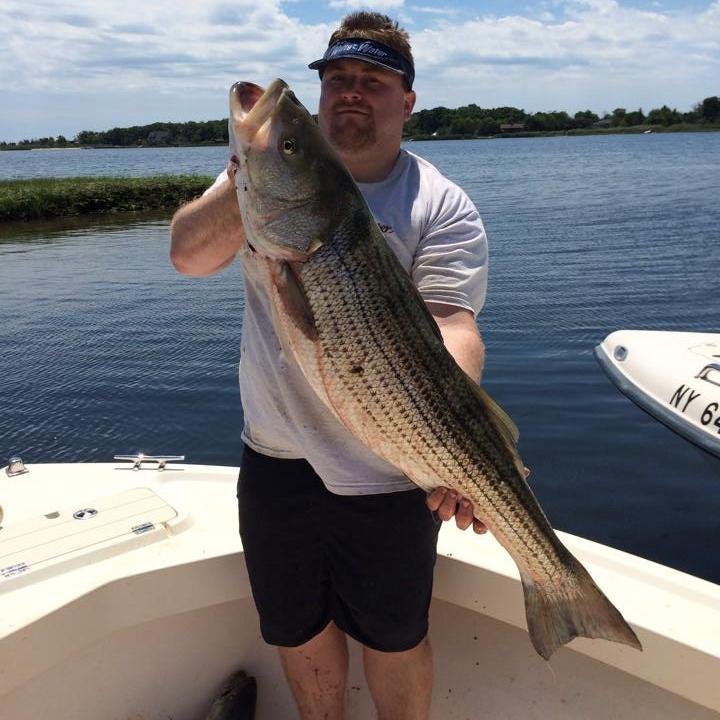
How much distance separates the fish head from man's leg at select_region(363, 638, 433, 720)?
62.9 inches

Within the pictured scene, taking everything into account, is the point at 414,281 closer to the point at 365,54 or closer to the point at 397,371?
the point at 397,371

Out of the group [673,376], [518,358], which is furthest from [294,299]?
[518,358]

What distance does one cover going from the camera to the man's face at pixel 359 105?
283 cm

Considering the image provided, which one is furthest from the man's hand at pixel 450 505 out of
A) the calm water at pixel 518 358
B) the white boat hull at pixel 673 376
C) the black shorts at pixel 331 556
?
the white boat hull at pixel 673 376

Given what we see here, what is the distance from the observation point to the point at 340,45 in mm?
2820

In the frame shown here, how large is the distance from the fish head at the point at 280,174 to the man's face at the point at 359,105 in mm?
478

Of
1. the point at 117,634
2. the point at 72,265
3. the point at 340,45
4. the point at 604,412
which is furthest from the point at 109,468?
the point at 72,265

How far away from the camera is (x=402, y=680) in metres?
2.92

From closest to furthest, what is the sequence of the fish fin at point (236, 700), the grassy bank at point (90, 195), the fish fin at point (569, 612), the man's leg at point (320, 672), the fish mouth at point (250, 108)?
1. the fish mouth at point (250, 108)
2. the fish fin at point (569, 612)
3. the man's leg at point (320, 672)
4. the fish fin at point (236, 700)
5. the grassy bank at point (90, 195)

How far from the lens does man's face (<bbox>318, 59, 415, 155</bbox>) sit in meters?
2.83

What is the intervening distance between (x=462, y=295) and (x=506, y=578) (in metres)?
1.20

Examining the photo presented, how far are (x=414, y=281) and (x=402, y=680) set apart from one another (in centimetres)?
155

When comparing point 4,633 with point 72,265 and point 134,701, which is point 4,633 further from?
point 72,265

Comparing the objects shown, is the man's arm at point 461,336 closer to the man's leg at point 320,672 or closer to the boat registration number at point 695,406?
the man's leg at point 320,672
